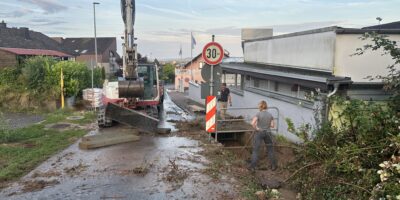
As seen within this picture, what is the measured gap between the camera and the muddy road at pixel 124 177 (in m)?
7.08

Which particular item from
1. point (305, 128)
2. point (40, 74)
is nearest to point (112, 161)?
point (305, 128)

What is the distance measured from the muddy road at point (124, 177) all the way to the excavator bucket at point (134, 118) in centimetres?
221

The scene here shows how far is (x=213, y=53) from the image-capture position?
10.6m

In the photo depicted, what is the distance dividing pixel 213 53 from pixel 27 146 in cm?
623

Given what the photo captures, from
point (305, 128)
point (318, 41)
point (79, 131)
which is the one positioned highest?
point (318, 41)

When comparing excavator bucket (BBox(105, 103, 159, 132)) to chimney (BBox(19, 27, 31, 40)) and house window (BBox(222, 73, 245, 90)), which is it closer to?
house window (BBox(222, 73, 245, 90))

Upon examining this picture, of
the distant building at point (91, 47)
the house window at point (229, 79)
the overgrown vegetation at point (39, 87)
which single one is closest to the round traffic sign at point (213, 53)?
the house window at point (229, 79)

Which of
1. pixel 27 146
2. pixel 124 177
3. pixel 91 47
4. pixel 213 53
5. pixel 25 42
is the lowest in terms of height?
pixel 27 146

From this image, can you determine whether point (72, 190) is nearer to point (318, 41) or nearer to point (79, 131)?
point (79, 131)

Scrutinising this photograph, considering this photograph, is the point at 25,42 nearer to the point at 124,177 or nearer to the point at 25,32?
the point at 25,32

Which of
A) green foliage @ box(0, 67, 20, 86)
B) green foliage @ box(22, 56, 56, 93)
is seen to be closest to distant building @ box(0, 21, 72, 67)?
green foliage @ box(0, 67, 20, 86)

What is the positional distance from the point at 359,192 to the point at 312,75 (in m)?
6.68

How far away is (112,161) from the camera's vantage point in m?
9.58

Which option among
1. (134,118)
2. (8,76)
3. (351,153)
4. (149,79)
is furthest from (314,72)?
(8,76)
